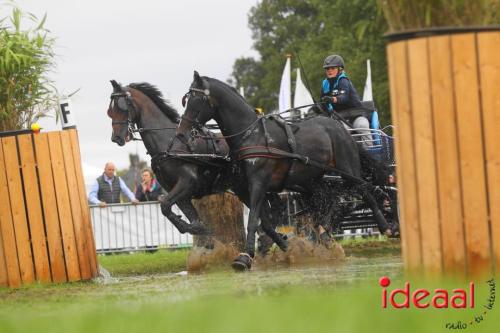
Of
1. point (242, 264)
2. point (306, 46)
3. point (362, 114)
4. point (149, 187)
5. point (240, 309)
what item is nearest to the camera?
point (240, 309)

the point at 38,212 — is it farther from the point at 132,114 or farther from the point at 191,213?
the point at 132,114

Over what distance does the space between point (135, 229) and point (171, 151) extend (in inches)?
308

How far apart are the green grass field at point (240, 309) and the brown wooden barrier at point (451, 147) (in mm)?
386

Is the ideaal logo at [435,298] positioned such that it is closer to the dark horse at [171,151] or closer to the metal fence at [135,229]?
the dark horse at [171,151]

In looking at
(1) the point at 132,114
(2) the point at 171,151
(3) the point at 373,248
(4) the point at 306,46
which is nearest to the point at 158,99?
(1) the point at 132,114

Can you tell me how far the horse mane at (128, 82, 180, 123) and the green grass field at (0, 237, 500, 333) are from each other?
4.79 m

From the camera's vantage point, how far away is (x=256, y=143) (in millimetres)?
15945

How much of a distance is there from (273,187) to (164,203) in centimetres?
151

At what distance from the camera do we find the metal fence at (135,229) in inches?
956

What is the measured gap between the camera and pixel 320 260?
17.2 m

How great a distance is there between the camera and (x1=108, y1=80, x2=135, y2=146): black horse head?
1733 centimetres

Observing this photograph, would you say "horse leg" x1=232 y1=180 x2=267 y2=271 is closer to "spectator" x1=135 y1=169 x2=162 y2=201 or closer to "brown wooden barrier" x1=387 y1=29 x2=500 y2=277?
"brown wooden barrier" x1=387 y1=29 x2=500 y2=277

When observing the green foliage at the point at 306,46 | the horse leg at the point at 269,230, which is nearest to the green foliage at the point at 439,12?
the horse leg at the point at 269,230

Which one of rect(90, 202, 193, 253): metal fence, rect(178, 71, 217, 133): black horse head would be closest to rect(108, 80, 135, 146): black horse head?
rect(178, 71, 217, 133): black horse head
